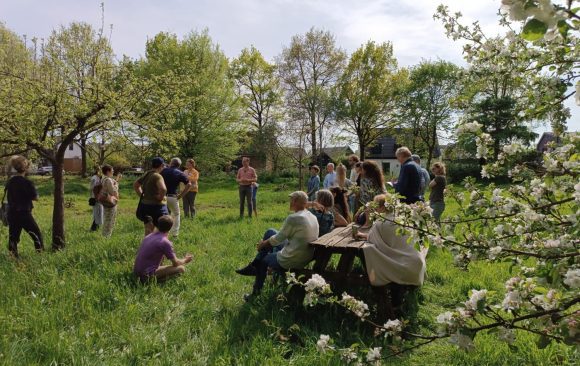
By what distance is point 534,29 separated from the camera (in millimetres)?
1193

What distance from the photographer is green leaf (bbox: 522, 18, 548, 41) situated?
1188mm

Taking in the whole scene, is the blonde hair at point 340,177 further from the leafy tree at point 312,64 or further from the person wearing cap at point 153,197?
the leafy tree at point 312,64

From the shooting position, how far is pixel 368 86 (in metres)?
34.6

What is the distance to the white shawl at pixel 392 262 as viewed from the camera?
14.0 feet

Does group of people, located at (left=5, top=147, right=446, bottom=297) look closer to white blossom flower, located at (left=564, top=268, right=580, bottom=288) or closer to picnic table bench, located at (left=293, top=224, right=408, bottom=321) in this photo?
picnic table bench, located at (left=293, top=224, right=408, bottom=321)

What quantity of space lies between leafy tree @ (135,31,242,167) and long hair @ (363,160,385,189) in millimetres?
21751

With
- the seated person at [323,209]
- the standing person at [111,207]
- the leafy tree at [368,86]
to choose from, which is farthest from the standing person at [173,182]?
the leafy tree at [368,86]

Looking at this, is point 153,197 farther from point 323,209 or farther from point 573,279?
point 573,279

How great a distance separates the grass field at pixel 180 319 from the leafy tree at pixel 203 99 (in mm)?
21216

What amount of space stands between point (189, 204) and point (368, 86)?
26.3 m

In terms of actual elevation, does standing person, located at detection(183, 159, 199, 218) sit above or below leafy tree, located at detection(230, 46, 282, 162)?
below

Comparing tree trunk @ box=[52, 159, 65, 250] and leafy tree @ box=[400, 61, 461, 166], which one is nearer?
tree trunk @ box=[52, 159, 65, 250]

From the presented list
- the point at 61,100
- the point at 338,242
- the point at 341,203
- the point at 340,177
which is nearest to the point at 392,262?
the point at 338,242

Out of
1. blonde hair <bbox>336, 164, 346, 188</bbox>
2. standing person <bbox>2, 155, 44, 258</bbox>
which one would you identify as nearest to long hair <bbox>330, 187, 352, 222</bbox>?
blonde hair <bbox>336, 164, 346, 188</bbox>
